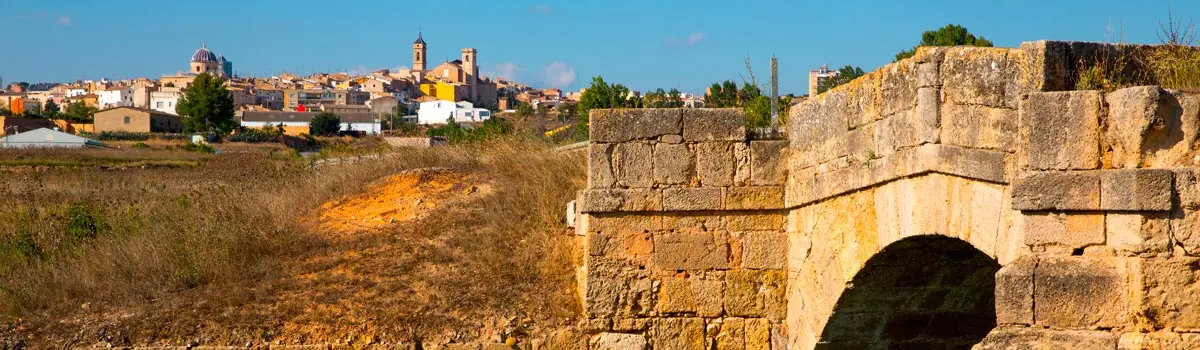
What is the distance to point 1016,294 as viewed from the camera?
5.37 m

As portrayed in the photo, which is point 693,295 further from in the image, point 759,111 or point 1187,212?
point 1187,212

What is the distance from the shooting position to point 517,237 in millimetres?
11828

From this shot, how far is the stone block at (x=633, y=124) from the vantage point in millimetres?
9273

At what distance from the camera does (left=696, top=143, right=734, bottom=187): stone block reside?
30.3 ft

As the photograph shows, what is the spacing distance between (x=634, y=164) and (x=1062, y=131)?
4.27 m

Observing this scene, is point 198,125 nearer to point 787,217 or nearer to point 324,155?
point 324,155

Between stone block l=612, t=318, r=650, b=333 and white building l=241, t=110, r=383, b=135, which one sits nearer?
stone block l=612, t=318, r=650, b=333

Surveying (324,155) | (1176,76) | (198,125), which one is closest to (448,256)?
(1176,76)

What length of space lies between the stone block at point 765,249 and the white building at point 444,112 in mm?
91798

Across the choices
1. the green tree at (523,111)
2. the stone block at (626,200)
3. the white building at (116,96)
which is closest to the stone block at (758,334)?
the stone block at (626,200)

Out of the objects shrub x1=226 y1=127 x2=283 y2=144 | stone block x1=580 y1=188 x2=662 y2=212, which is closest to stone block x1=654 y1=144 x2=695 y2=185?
stone block x1=580 y1=188 x2=662 y2=212

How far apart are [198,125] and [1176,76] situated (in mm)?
69558

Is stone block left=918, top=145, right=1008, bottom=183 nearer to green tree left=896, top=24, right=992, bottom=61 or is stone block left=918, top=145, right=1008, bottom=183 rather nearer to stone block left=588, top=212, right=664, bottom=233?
stone block left=588, top=212, right=664, bottom=233

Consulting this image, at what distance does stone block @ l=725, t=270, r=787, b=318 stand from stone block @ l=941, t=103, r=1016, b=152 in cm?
310
